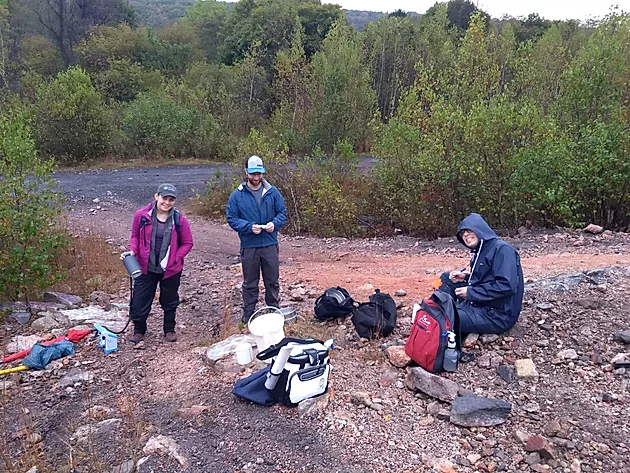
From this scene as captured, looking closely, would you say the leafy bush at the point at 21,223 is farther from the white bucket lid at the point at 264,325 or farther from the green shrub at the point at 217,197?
the green shrub at the point at 217,197

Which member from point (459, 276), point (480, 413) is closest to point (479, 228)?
point (459, 276)

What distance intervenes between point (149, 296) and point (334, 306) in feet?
6.44

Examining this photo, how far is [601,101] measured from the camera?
11633 millimetres

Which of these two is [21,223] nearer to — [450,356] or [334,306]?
[334,306]

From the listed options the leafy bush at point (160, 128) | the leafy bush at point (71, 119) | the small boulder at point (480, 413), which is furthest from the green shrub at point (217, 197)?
the small boulder at point (480, 413)

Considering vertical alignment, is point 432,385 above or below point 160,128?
below

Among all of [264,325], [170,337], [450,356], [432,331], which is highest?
[432,331]

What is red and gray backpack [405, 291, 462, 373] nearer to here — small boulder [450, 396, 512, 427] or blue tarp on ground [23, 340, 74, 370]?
small boulder [450, 396, 512, 427]

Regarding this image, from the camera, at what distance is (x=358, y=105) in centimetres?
2364

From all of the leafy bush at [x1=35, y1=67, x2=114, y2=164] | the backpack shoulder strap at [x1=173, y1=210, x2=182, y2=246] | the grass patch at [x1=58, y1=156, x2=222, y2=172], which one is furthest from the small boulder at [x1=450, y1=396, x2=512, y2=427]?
the leafy bush at [x1=35, y1=67, x2=114, y2=164]

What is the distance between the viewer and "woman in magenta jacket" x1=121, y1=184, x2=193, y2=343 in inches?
204

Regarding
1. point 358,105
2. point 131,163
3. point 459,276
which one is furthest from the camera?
point 358,105

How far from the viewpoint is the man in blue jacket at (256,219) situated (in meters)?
5.43

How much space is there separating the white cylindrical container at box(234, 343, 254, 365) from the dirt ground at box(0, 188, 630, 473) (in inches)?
4.3
